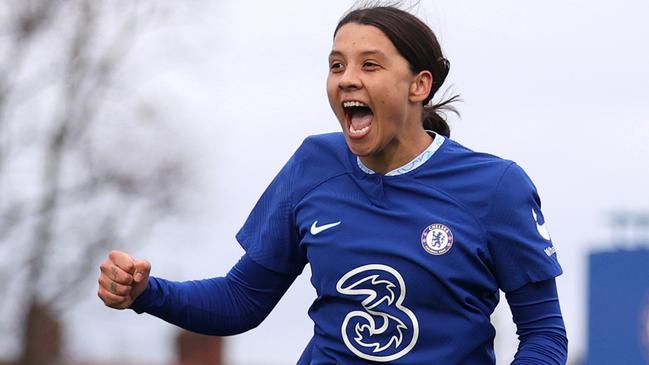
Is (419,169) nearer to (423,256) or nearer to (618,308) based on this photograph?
(423,256)

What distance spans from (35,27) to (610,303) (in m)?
9.86

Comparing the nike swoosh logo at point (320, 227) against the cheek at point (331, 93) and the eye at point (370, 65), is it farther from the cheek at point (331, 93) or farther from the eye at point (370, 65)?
the eye at point (370, 65)

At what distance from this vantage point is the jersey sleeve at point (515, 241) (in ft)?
17.3

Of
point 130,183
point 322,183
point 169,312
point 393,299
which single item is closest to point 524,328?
point 393,299

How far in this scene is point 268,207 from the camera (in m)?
5.73

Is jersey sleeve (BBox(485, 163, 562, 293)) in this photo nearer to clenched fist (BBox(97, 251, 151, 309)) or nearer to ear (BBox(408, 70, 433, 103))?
ear (BBox(408, 70, 433, 103))

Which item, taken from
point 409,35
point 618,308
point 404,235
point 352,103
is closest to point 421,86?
point 409,35

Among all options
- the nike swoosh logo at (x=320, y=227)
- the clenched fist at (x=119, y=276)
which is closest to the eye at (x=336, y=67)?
the nike swoosh logo at (x=320, y=227)

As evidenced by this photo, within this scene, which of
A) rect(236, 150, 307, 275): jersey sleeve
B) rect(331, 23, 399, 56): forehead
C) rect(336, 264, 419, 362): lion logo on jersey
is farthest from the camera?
rect(236, 150, 307, 275): jersey sleeve

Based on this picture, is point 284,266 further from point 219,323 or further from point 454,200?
point 454,200

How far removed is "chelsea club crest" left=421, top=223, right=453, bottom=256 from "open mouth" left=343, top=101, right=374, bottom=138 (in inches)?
13.9

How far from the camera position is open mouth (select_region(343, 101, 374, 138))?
5337 mm

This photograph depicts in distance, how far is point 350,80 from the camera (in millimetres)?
5312

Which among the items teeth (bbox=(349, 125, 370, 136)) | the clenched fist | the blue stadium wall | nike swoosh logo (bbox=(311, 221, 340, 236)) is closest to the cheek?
teeth (bbox=(349, 125, 370, 136))
